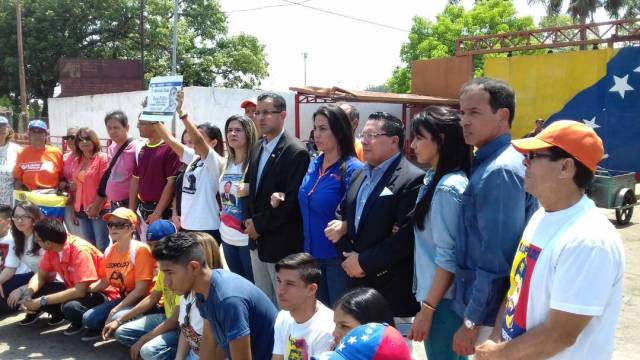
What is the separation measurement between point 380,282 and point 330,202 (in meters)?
0.65

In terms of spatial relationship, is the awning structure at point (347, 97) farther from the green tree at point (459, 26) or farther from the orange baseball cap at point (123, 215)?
the orange baseball cap at point (123, 215)

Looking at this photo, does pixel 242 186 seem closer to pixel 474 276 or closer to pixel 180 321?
pixel 180 321

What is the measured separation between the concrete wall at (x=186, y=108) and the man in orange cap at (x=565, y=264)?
18683 mm

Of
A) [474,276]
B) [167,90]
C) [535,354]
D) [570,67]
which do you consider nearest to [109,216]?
[167,90]

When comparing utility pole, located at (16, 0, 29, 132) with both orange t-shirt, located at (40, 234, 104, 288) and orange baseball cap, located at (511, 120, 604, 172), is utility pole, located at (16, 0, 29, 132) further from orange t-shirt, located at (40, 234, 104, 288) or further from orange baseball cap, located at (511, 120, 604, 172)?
orange baseball cap, located at (511, 120, 604, 172)

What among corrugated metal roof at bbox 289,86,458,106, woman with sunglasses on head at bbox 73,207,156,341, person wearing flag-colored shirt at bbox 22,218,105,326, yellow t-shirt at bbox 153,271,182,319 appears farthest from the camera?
corrugated metal roof at bbox 289,86,458,106

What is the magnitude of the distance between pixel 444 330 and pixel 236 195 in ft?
6.57

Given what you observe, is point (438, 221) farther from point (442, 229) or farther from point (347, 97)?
point (347, 97)

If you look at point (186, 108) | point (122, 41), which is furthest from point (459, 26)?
point (122, 41)

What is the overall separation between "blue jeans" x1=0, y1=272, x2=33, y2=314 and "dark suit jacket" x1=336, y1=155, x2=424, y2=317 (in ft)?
12.4

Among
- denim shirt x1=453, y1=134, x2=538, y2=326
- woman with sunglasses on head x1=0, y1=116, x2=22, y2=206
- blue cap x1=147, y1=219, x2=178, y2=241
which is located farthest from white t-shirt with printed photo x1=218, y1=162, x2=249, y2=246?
woman with sunglasses on head x1=0, y1=116, x2=22, y2=206

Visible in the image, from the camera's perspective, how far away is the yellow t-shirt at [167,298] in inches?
156

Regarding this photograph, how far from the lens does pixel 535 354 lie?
65.9 inches

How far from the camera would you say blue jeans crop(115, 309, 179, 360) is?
3785mm
